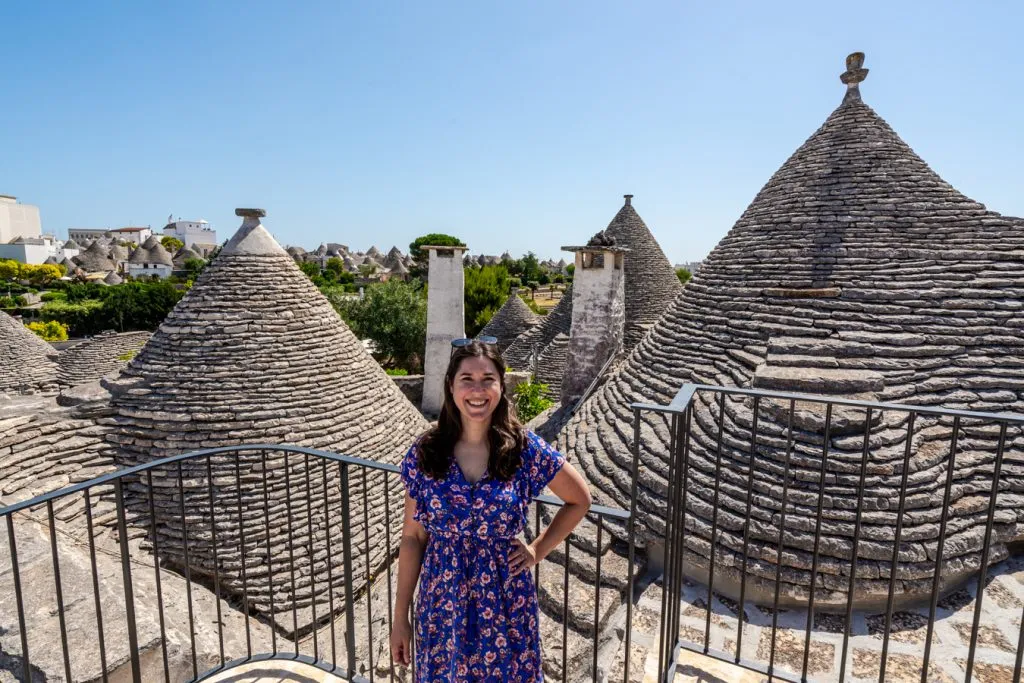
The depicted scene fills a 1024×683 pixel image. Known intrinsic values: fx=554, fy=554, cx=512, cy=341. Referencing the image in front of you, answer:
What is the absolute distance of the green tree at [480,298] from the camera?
100ft

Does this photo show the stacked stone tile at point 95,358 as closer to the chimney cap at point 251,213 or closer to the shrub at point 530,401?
the chimney cap at point 251,213

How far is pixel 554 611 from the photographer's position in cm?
488

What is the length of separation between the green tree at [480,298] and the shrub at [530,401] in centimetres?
1510

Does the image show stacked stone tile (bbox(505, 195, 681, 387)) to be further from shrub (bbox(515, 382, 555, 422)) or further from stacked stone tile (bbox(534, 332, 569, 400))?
shrub (bbox(515, 382, 555, 422))

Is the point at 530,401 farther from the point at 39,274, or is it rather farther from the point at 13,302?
the point at 39,274

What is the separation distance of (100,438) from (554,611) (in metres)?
6.78

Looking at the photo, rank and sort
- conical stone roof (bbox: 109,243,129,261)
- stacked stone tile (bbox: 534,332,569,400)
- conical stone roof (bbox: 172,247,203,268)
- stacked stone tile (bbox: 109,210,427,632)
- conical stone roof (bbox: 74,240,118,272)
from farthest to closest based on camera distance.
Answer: conical stone roof (bbox: 109,243,129,261), conical stone roof (bbox: 172,247,203,268), conical stone roof (bbox: 74,240,118,272), stacked stone tile (bbox: 534,332,569,400), stacked stone tile (bbox: 109,210,427,632)

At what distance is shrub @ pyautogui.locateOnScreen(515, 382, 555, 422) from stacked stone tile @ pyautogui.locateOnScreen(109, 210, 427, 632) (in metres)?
5.57

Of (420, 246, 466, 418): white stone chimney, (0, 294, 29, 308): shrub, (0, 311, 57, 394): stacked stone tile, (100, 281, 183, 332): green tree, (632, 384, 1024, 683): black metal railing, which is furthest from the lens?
(0, 294, 29, 308): shrub

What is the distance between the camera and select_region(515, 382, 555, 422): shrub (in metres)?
14.5

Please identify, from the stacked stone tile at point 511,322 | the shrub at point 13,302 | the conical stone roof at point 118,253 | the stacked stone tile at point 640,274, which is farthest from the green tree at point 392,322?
the conical stone roof at point 118,253

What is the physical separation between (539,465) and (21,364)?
1831 cm

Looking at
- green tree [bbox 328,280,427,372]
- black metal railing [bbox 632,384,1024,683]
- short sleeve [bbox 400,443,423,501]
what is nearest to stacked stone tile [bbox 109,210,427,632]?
black metal railing [bbox 632,384,1024,683]

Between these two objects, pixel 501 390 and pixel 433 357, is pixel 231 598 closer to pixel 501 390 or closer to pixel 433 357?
pixel 501 390
